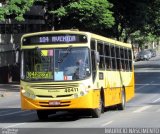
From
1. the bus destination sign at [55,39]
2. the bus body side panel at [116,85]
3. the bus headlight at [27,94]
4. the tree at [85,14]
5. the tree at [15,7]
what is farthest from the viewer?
the tree at [85,14]

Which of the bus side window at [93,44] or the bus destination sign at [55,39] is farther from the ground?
the bus destination sign at [55,39]

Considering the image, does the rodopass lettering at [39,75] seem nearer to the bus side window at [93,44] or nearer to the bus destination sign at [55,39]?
the bus destination sign at [55,39]

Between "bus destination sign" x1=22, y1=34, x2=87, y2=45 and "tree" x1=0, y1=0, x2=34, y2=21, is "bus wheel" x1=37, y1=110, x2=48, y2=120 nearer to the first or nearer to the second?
"bus destination sign" x1=22, y1=34, x2=87, y2=45

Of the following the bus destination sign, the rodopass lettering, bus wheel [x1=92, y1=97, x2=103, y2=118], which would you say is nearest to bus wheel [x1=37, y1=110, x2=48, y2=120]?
bus wheel [x1=92, y1=97, x2=103, y2=118]

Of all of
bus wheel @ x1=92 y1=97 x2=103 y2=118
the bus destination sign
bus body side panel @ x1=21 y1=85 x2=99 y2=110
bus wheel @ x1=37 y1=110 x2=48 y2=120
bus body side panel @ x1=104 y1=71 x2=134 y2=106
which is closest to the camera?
bus body side panel @ x1=21 y1=85 x2=99 y2=110

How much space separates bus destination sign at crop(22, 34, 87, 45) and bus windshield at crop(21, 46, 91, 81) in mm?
280

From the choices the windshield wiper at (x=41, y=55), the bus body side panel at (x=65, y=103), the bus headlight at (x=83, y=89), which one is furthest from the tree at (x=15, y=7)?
the bus headlight at (x=83, y=89)

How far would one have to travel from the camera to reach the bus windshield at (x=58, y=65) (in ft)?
64.9

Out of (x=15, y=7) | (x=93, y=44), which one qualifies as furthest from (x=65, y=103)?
(x=15, y=7)

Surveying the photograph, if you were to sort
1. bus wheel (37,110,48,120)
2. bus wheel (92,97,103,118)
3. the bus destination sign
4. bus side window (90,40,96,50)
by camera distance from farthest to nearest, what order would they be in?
1. bus wheel (37,110,48,120)
2. bus wheel (92,97,103,118)
3. bus side window (90,40,96,50)
4. the bus destination sign

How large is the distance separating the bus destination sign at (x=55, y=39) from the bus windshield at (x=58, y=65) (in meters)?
0.28

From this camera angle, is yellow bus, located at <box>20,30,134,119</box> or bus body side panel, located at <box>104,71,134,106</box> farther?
bus body side panel, located at <box>104,71,134,106</box>

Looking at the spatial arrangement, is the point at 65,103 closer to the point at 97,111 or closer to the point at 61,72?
the point at 61,72

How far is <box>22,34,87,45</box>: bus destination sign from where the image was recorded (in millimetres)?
20188
